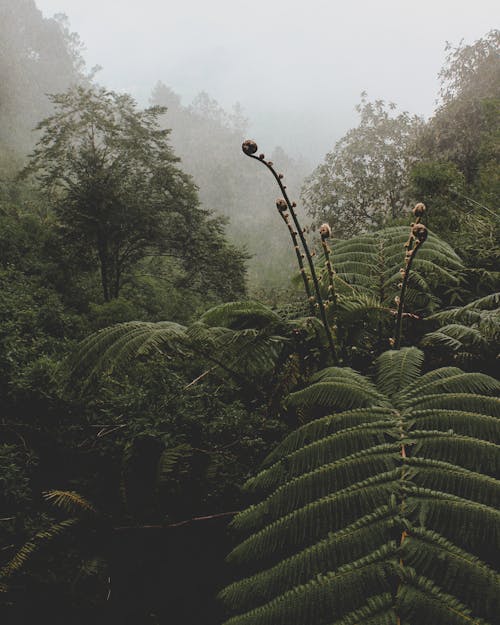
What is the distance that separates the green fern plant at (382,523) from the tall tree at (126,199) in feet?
20.5

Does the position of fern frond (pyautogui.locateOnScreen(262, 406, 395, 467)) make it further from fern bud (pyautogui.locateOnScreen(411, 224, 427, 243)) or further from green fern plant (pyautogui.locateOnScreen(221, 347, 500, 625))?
fern bud (pyautogui.locateOnScreen(411, 224, 427, 243))

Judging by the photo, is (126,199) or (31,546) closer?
(31,546)

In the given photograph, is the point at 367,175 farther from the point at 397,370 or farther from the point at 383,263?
the point at 397,370

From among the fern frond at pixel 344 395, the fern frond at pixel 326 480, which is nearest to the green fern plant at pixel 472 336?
the fern frond at pixel 344 395

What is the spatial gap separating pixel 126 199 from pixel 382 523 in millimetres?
6868

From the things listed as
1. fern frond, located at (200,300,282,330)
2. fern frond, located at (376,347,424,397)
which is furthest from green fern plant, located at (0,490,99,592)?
fern frond, located at (376,347,424,397)

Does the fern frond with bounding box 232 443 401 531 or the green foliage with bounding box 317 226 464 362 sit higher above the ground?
the green foliage with bounding box 317 226 464 362

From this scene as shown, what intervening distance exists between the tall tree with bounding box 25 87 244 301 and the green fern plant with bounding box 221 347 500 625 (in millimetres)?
6259

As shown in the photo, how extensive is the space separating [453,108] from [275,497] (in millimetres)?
9771

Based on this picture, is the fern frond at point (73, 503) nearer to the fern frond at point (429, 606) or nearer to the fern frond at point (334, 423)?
the fern frond at point (334, 423)

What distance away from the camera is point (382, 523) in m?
0.63

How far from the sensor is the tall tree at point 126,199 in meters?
6.77

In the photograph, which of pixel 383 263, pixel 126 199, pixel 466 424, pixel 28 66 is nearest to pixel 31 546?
pixel 466 424

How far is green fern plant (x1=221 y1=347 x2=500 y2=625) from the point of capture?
541mm
